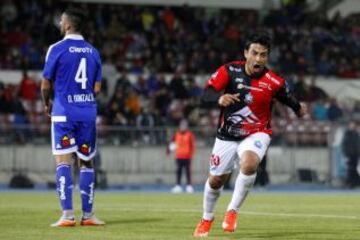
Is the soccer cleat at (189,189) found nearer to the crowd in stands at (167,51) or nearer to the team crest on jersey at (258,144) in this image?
the crowd in stands at (167,51)

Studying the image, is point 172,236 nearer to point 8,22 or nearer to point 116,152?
point 116,152

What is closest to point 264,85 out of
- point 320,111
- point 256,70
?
point 256,70

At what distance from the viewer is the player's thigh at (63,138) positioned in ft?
41.7

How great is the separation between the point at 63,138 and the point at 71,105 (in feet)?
1.39

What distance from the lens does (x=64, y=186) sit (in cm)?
1260

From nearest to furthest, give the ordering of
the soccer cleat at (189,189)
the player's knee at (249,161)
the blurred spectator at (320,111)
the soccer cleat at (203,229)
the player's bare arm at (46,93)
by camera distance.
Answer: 1. the soccer cleat at (203,229)
2. the player's knee at (249,161)
3. the player's bare arm at (46,93)
4. the soccer cleat at (189,189)
5. the blurred spectator at (320,111)

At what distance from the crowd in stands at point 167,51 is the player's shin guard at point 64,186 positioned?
17.8m

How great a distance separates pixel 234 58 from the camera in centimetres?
3569

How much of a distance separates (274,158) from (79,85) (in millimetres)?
19886

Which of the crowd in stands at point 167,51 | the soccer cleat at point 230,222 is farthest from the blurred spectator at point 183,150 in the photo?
the soccer cleat at point 230,222

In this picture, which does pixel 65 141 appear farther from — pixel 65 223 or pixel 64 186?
pixel 65 223

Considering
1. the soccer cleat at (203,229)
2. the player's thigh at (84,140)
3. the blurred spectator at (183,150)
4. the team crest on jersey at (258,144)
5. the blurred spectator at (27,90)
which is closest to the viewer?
the soccer cleat at (203,229)

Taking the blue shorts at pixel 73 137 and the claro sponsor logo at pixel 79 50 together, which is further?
the claro sponsor logo at pixel 79 50

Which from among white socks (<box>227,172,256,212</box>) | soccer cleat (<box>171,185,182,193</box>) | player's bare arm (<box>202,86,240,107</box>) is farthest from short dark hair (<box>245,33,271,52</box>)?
soccer cleat (<box>171,185,182,193</box>)
